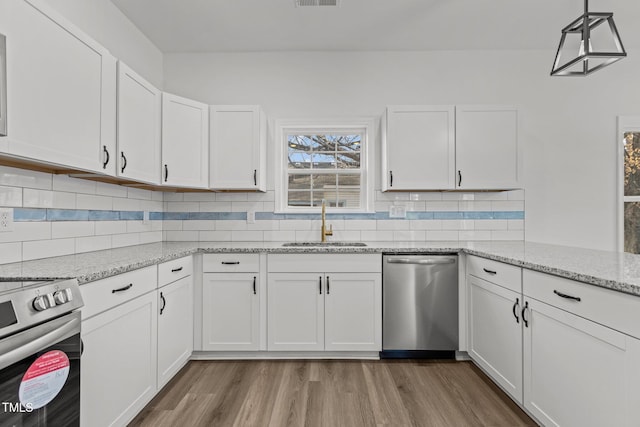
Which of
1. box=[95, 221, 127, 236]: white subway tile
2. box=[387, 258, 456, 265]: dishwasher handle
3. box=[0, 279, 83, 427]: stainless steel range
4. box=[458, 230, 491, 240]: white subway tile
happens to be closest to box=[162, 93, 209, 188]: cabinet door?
box=[95, 221, 127, 236]: white subway tile

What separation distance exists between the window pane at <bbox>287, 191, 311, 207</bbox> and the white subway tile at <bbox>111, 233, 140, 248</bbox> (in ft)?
4.66

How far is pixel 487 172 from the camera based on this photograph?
299 cm

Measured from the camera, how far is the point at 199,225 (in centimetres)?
337

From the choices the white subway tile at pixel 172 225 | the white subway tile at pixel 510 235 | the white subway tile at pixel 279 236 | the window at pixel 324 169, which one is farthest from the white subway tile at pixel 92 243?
the white subway tile at pixel 510 235

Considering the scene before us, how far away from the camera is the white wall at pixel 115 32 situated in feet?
7.41

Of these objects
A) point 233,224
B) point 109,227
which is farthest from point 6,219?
point 233,224

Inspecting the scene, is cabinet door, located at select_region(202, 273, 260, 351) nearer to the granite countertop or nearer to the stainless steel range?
the granite countertop

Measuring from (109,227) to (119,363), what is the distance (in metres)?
1.20

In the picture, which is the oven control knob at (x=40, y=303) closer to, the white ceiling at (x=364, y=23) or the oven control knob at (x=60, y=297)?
the oven control knob at (x=60, y=297)

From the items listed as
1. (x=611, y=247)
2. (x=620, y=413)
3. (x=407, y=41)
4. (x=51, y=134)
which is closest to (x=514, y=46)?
(x=407, y=41)

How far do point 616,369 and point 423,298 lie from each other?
4.74ft

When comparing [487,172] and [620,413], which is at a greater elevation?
[487,172]

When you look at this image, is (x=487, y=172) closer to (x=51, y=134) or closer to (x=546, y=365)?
(x=546, y=365)

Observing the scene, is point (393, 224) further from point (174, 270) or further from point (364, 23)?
point (174, 270)
